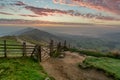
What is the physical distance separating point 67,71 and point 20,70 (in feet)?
A: 21.4

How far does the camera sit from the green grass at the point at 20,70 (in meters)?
24.7

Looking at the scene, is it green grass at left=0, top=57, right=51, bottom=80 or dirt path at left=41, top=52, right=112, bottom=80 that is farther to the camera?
dirt path at left=41, top=52, right=112, bottom=80

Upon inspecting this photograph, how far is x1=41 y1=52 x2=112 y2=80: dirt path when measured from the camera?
28.1 m

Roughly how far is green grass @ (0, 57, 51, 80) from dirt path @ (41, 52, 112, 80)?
1577mm

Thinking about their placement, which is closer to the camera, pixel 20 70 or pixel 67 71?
pixel 20 70

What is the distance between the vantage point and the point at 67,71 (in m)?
30.2

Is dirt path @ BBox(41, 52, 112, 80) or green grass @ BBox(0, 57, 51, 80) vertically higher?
green grass @ BBox(0, 57, 51, 80)

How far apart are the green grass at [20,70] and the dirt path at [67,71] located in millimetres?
1577

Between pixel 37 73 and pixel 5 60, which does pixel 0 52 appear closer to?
pixel 5 60

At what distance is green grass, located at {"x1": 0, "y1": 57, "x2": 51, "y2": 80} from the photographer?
972 inches

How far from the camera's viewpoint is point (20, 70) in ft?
88.8

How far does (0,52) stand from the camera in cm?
3441

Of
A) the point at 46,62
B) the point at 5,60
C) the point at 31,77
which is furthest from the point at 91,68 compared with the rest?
the point at 5,60

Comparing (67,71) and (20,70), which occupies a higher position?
(20,70)
